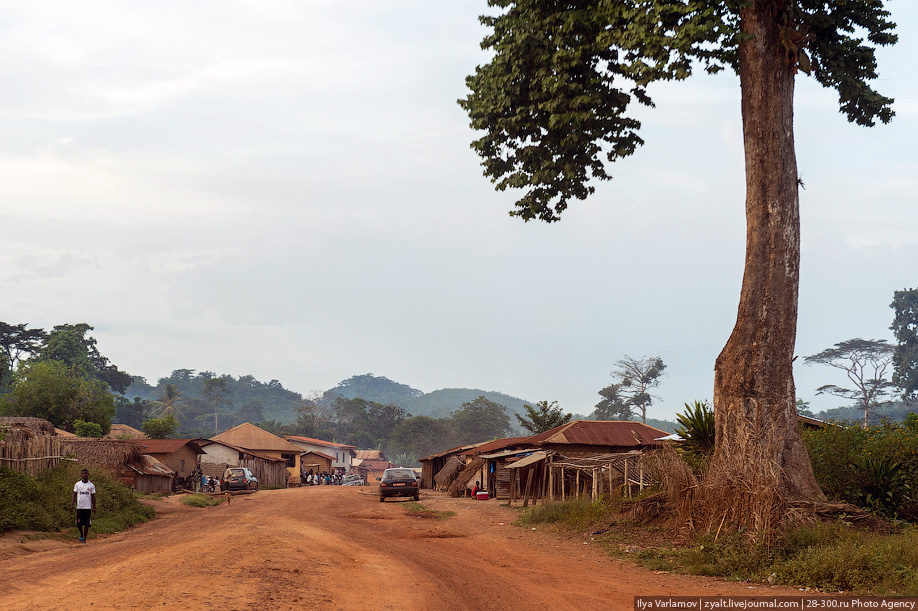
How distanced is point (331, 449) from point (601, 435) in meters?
64.2

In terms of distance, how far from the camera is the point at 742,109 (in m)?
15.4

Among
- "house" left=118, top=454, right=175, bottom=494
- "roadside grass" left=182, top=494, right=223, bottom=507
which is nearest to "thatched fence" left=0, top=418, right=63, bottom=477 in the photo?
"roadside grass" left=182, top=494, right=223, bottom=507

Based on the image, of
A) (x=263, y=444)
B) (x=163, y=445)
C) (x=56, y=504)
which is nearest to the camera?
(x=56, y=504)

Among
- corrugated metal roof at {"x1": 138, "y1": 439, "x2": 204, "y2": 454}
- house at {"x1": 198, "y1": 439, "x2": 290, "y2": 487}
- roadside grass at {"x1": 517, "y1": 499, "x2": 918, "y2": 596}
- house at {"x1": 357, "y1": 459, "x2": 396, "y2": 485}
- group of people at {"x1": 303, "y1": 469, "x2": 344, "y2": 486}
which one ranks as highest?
roadside grass at {"x1": 517, "y1": 499, "x2": 918, "y2": 596}

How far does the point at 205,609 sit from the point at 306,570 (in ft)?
9.66

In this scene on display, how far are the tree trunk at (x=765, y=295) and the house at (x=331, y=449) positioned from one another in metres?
77.7

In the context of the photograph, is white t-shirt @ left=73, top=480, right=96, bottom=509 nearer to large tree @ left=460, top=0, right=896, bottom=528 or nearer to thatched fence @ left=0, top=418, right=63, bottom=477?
thatched fence @ left=0, top=418, right=63, bottom=477

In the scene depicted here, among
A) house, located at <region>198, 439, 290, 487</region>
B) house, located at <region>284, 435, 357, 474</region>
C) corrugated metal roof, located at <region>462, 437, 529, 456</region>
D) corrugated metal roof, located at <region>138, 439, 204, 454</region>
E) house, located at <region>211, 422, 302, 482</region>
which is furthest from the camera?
house, located at <region>284, 435, 357, 474</region>

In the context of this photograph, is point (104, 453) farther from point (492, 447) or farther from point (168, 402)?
point (168, 402)

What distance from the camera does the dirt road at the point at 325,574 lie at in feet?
27.7

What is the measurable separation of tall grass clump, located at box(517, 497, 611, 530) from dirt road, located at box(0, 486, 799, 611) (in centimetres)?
113

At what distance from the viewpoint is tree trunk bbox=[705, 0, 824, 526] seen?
13797mm

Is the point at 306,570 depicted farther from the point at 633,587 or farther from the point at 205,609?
the point at 633,587

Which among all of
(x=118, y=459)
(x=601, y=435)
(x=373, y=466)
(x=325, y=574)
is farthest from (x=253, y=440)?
(x=325, y=574)
